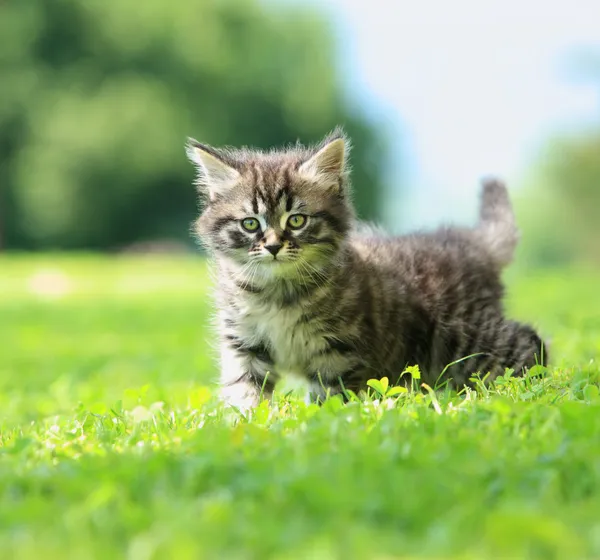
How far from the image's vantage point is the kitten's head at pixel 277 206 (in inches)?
175

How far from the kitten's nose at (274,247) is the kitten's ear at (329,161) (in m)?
0.49

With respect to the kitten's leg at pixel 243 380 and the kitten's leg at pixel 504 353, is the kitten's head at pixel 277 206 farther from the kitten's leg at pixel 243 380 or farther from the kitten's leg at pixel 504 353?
the kitten's leg at pixel 504 353

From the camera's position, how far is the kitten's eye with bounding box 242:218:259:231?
4500 mm

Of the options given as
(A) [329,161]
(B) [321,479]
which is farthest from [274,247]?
(B) [321,479]

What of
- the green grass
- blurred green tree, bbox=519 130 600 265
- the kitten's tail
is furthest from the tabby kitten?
blurred green tree, bbox=519 130 600 265

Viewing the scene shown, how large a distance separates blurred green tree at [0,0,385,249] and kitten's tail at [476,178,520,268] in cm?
2568

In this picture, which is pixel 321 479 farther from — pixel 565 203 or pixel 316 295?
pixel 565 203

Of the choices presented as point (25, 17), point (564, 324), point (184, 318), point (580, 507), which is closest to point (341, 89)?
point (25, 17)

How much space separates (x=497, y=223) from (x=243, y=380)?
2.24 m

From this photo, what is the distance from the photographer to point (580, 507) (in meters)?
2.54

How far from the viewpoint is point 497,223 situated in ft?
19.4

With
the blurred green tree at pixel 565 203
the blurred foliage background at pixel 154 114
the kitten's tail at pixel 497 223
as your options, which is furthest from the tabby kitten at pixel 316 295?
the blurred foliage background at pixel 154 114

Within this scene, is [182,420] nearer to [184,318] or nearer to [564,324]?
[564,324]

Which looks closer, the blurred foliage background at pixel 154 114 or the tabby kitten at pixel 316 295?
the tabby kitten at pixel 316 295
